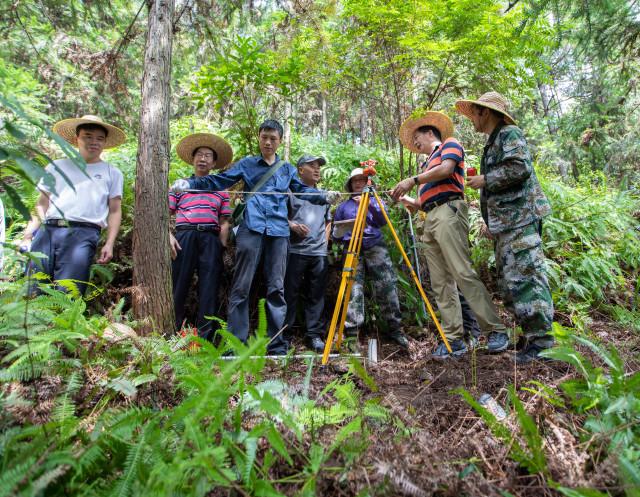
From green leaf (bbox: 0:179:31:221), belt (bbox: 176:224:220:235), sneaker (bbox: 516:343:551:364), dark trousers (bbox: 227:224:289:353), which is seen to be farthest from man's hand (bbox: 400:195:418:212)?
green leaf (bbox: 0:179:31:221)

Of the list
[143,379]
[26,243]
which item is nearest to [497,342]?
[143,379]

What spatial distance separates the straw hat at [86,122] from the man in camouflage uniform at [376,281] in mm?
2923

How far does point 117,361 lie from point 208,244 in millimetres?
2376

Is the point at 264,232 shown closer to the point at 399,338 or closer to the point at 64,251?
the point at 64,251

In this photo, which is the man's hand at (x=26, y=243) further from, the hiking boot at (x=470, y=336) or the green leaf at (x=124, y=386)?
the hiking boot at (x=470, y=336)

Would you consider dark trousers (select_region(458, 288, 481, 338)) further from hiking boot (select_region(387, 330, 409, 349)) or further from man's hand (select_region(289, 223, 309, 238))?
man's hand (select_region(289, 223, 309, 238))

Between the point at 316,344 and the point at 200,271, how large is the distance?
66.6 inches

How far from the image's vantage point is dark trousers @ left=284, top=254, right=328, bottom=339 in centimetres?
500

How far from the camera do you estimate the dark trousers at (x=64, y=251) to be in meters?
3.71

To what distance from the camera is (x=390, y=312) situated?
198 inches

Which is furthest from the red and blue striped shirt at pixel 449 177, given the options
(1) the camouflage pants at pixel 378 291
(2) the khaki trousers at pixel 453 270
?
(1) the camouflage pants at pixel 378 291

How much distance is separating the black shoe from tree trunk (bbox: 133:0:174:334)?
1801 mm

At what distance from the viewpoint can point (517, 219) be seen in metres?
3.64

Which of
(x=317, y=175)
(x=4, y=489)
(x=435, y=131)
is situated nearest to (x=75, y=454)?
(x=4, y=489)
